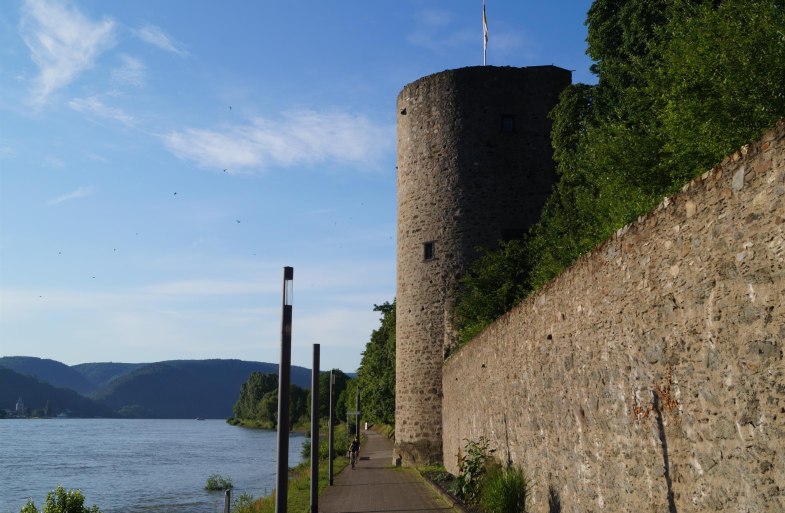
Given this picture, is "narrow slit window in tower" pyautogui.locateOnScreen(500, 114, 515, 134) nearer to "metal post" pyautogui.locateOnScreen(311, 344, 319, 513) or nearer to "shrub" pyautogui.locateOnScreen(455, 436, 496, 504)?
"metal post" pyautogui.locateOnScreen(311, 344, 319, 513)

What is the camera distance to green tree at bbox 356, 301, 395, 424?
134 ft

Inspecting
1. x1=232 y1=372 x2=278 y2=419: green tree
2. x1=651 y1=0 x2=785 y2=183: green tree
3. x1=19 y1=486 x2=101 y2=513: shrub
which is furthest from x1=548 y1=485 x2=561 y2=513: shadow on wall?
x1=232 y1=372 x2=278 y2=419: green tree

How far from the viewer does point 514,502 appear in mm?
12148

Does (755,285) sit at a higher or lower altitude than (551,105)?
lower

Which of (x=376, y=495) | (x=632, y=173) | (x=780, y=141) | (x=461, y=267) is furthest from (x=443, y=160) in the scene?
(x=780, y=141)

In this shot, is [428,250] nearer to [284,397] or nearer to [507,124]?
[507,124]

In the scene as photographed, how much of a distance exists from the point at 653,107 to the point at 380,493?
10843 millimetres

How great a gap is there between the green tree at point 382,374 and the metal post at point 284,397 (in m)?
30.3

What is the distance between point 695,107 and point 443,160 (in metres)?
16.4

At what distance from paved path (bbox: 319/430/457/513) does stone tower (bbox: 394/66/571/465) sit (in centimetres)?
210

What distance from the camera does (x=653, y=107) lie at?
12.8 m

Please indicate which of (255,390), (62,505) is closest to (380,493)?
(62,505)

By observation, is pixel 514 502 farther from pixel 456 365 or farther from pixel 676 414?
pixel 456 365

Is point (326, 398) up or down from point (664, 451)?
up
